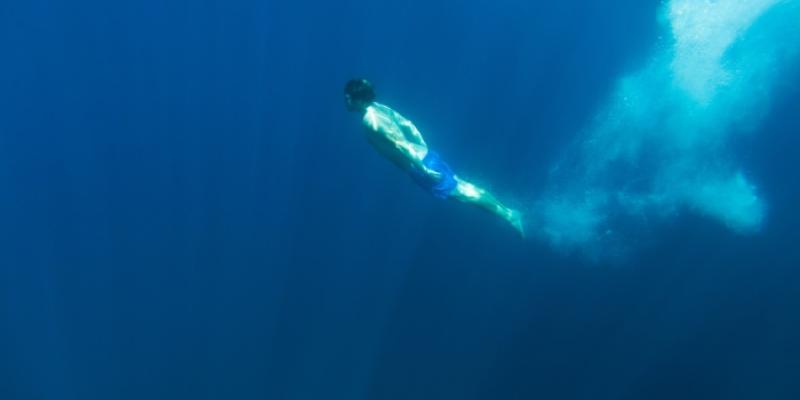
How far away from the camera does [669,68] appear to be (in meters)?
10.2

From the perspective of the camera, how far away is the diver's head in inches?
210

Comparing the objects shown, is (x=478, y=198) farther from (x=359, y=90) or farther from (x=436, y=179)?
(x=359, y=90)

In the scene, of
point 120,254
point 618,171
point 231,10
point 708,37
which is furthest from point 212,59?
point 708,37

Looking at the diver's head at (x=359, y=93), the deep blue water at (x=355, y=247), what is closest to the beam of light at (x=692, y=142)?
the deep blue water at (x=355, y=247)

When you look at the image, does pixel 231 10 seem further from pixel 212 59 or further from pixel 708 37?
pixel 708 37

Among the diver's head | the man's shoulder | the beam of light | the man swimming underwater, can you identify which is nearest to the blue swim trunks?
Answer: the man swimming underwater

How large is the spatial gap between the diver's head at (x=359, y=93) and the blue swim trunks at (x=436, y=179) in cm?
90

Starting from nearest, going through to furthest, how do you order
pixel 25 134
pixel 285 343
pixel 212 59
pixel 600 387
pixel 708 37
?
pixel 600 387
pixel 708 37
pixel 285 343
pixel 212 59
pixel 25 134

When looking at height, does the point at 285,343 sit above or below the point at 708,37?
below

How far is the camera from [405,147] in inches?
221

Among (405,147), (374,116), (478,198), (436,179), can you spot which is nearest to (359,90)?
(374,116)

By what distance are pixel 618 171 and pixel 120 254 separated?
11.2 metres

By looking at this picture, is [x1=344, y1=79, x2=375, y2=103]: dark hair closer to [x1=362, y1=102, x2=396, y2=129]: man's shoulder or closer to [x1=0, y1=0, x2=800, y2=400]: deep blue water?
[x1=362, y1=102, x2=396, y2=129]: man's shoulder

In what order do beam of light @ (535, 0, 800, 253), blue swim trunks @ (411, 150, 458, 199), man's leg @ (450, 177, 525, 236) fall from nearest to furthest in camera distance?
blue swim trunks @ (411, 150, 458, 199) → man's leg @ (450, 177, 525, 236) → beam of light @ (535, 0, 800, 253)
